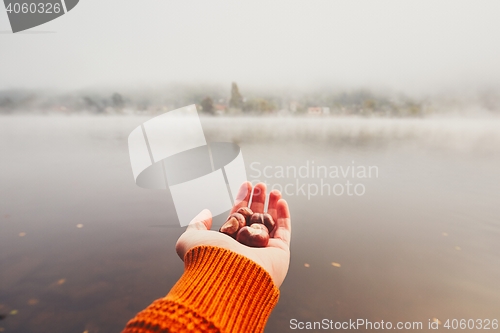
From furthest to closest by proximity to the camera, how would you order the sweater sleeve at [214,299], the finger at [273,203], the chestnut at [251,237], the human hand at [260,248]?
1. the finger at [273,203]
2. the chestnut at [251,237]
3. the human hand at [260,248]
4. the sweater sleeve at [214,299]

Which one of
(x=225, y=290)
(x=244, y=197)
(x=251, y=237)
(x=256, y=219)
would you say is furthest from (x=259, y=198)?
(x=225, y=290)

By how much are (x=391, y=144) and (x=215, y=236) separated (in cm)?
194

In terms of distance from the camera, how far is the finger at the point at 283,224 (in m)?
0.86

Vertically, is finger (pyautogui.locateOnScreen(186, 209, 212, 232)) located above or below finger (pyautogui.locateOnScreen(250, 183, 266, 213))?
above

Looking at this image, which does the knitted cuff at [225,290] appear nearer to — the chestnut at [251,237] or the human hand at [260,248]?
the human hand at [260,248]

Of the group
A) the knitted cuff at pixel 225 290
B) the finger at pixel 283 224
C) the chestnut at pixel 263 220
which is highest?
the knitted cuff at pixel 225 290

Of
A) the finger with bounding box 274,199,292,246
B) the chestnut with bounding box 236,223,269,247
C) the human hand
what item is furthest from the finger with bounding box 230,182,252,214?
the chestnut with bounding box 236,223,269,247

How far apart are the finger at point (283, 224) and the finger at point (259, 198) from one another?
0.07 meters

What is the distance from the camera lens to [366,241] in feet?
3.05

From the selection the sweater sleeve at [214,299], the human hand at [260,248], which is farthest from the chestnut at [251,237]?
the sweater sleeve at [214,299]

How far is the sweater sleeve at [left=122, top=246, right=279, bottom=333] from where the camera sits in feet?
1.23

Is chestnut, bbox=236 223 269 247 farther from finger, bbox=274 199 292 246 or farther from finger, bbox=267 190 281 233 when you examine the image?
finger, bbox=267 190 281 233

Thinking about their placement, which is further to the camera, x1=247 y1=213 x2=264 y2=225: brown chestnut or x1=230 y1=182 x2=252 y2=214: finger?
x1=230 y1=182 x2=252 y2=214: finger

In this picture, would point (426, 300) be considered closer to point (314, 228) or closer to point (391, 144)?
point (314, 228)
